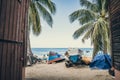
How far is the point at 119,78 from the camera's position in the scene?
9961 mm

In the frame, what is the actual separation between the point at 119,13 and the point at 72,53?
15.5 m

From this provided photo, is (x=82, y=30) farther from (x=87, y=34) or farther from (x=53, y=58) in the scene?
(x=53, y=58)

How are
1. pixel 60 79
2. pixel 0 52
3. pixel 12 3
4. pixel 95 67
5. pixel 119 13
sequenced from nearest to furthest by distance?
pixel 0 52 → pixel 12 3 → pixel 119 13 → pixel 60 79 → pixel 95 67

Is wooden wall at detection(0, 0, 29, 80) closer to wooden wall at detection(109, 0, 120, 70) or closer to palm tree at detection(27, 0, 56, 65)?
wooden wall at detection(109, 0, 120, 70)

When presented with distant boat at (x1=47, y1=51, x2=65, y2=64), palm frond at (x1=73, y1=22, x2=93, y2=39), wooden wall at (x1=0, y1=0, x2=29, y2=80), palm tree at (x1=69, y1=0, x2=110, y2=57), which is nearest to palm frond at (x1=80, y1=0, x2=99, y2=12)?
palm tree at (x1=69, y1=0, x2=110, y2=57)

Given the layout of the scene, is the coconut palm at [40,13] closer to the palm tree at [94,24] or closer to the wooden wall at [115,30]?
the palm tree at [94,24]

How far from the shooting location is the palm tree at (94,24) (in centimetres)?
2178

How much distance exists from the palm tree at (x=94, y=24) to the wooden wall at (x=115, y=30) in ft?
34.0

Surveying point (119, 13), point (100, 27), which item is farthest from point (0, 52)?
point (100, 27)

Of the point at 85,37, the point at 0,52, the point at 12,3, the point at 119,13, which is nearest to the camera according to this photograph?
the point at 0,52

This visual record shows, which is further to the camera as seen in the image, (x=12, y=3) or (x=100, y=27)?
A: (x=100, y=27)

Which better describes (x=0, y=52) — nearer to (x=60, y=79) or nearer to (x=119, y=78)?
(x=119, y=78)

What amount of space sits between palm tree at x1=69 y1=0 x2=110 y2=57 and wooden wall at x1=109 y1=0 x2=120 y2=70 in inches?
407

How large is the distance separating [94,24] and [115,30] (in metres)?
13.6
